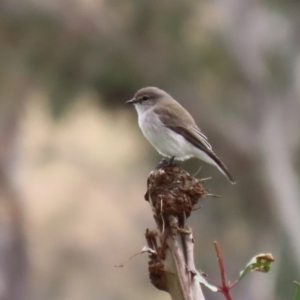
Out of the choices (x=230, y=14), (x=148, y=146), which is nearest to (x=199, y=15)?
(x=230, y=14)

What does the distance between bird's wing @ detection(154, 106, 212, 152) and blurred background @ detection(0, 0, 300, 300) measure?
4.30 m

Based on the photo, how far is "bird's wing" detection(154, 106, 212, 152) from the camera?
135 inches

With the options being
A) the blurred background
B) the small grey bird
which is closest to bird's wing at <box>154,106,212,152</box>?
the small grey bird

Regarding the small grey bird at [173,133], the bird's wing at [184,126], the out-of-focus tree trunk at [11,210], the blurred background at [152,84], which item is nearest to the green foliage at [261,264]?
the small grey bird at [173,133]

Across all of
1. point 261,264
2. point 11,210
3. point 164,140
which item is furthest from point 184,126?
point 11,210

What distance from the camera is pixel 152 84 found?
836 cm

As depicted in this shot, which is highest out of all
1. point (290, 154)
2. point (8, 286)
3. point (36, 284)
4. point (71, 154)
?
point (290, 154)

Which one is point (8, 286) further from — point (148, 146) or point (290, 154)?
point (290, 154)

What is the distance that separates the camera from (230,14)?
8812 millimetres

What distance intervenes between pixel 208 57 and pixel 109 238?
3.12 m

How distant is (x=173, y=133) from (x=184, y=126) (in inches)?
3.5

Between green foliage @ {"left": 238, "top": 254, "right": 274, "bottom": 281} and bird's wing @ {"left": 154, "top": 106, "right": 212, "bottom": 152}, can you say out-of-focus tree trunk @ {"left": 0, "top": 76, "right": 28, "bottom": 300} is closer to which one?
bird's wing @ {"left": 154, "top": 106, "right": 212, "bottom": 152}

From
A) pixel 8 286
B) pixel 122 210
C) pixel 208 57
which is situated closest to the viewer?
pixel 8 286

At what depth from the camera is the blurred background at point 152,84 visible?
823 centimetres
